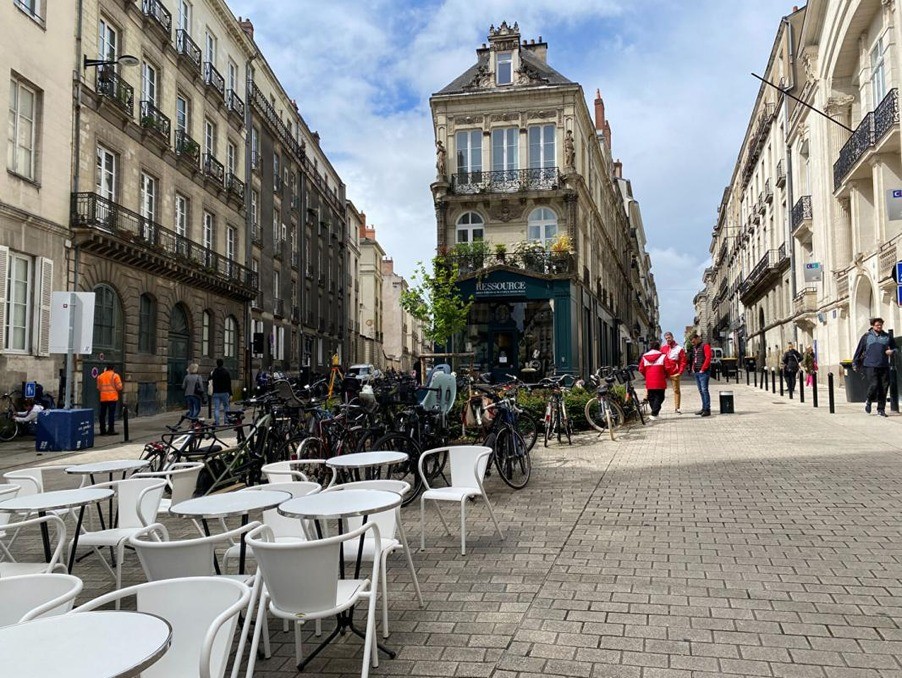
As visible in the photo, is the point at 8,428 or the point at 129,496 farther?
the point at 8,428

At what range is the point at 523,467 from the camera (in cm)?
786

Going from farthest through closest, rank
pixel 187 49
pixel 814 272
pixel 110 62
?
1. pixel 814 272
2. pixel 187 49
3. pixel 110 62

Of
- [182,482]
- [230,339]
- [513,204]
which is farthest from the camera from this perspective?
[230,339]

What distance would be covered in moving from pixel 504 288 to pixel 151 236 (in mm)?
12626

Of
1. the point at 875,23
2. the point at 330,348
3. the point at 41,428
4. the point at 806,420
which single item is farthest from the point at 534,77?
the point at 330,348

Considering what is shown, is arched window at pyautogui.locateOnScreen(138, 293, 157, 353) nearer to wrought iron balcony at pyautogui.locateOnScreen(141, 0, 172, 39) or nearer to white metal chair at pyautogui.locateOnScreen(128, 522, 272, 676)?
wrought iron balcony at pyautogui.locateOnScreen(141, 0, 172, 39)

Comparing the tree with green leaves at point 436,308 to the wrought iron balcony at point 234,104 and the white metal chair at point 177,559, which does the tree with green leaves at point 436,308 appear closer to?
the wrought iron balcony at point 234,104

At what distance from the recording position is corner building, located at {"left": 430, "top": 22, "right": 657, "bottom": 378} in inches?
1061

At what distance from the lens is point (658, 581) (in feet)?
14.6

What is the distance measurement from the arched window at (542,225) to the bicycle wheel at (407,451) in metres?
21.0

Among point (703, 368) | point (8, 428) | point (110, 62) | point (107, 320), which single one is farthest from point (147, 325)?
point (703, 368)

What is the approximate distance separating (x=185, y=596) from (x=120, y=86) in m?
21.8

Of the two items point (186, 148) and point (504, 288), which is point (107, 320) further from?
point (504, 288)

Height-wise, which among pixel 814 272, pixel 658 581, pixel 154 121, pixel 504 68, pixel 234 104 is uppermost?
pixel 504 68
